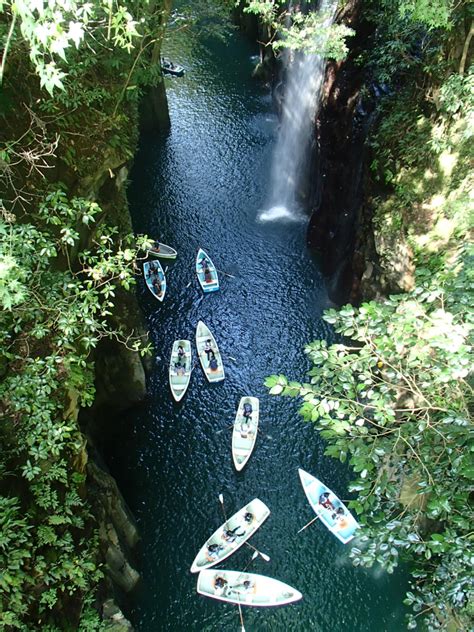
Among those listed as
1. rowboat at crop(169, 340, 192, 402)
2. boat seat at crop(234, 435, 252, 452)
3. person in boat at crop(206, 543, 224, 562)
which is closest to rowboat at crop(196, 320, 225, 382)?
rowboat at crop(169, 340, 192, 402)

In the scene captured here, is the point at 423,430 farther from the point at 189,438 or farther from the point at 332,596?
the point at 189,438

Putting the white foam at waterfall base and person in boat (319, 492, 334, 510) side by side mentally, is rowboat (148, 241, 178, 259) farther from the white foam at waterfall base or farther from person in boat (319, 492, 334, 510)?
person in boat (319, 492, 334, 510)

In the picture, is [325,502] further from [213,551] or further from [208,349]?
[208,349]

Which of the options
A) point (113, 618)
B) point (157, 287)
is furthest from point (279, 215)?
point (113, 618)

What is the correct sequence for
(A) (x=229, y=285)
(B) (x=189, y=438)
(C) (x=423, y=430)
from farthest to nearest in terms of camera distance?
(A) (x=229, y=285) < (B) (x=189, y=438) < (C) (x=423, y=430)

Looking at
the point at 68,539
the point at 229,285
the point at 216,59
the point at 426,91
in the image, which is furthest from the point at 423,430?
the point at 216,59
